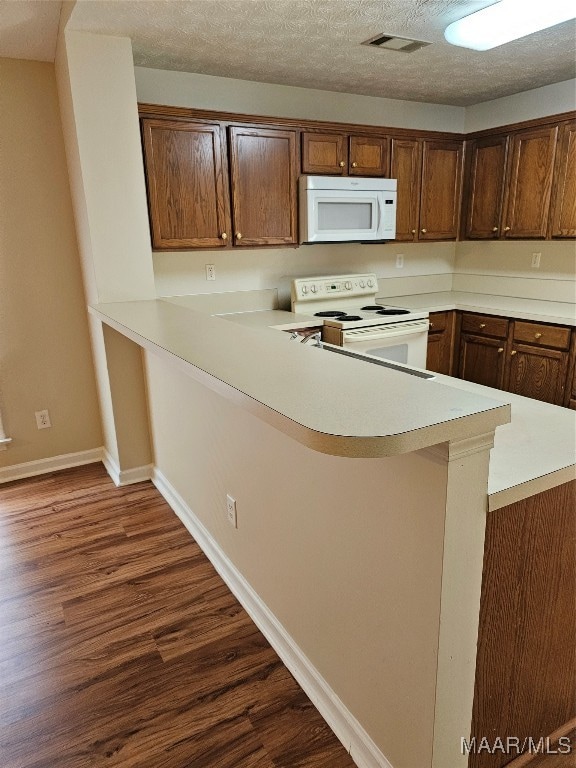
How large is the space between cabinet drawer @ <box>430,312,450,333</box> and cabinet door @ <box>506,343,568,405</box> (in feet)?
1.78

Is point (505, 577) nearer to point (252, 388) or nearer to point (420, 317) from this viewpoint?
point (252, 388)

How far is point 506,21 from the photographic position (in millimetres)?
2066

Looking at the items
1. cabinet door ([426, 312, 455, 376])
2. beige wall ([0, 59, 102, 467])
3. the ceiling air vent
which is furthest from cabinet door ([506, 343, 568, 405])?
beige wall ([0, 59, 102, 467])

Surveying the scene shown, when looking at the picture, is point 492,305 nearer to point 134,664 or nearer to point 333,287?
point 333,287

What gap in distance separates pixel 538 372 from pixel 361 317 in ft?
3.95

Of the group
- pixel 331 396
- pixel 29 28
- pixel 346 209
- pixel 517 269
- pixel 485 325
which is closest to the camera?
pixel 331 396

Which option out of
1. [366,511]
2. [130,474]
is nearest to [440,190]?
[130,474]

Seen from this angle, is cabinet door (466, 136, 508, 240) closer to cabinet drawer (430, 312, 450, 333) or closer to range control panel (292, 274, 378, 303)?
cabinet drawer (430, 312, 450, 333)

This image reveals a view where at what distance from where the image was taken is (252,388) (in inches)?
41.5

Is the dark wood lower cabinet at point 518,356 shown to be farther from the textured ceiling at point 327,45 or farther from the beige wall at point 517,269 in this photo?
the textured ceiling at point 327,45

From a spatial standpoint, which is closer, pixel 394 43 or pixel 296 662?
pixel 296 662

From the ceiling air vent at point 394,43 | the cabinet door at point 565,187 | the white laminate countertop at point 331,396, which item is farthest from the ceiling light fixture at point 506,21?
the white laminate countertop at point 331,396

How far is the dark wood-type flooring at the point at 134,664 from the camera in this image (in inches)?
56.7

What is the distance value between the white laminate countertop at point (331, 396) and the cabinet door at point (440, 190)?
265cm
